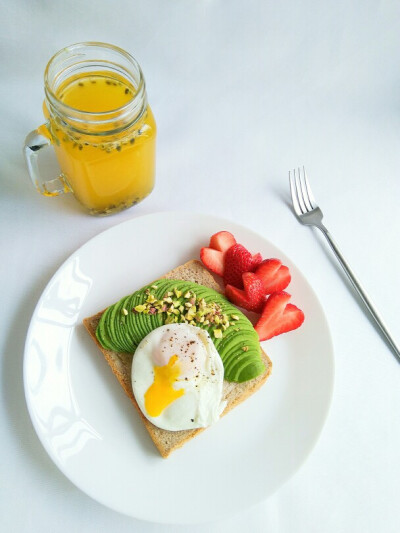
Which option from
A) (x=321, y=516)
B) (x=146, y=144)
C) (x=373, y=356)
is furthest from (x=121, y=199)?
(x=321, y=516)

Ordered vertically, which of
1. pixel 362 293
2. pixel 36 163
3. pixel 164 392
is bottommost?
pixel 362 293

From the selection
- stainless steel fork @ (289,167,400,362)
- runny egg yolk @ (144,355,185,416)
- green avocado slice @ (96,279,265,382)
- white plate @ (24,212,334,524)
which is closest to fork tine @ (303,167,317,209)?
stainless steel fork @ (289,167,400,362)

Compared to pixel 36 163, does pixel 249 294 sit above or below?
below

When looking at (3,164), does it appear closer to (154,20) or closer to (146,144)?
(146,144)

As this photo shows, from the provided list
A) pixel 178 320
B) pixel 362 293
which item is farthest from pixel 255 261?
pixel 362 293

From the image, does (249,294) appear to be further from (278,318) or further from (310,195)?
(310,195)

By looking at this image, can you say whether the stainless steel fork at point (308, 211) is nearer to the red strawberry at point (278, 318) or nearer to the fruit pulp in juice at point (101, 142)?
the red strawberry at point (278, 318)

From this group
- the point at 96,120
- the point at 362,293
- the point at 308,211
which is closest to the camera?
the point at 96,120
